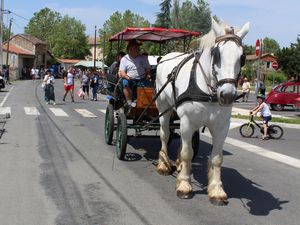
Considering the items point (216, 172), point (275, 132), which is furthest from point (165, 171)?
point (275, 132)

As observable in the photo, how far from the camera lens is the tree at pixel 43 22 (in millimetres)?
138875

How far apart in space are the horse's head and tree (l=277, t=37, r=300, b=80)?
1839 inches

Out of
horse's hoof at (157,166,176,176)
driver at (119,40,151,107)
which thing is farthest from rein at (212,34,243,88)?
driver at (119,40,151,107)

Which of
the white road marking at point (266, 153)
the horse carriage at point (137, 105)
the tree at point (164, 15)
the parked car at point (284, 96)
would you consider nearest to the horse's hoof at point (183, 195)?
the horse carriage at point (137, 105)

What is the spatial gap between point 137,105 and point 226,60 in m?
3.75

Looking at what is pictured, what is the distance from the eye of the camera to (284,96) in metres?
28.1

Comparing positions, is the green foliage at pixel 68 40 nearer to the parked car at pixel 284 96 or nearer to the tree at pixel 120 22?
the tree at pixel 120 22

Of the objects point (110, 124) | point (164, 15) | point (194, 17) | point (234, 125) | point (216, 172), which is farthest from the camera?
point (194, 17)

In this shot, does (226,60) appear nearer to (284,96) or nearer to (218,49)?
(218,49)

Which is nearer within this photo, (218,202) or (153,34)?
(218,202)

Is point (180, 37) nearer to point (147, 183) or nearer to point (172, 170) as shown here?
point (172, 170)

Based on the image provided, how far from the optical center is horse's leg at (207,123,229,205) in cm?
653

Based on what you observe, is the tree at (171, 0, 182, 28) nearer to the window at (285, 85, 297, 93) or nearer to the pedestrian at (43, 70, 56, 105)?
the window at (285, 85, 297, 93)

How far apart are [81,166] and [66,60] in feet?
386
